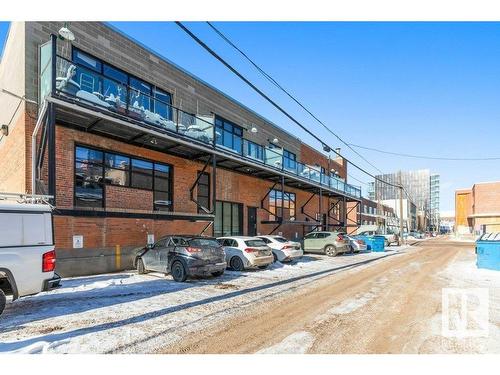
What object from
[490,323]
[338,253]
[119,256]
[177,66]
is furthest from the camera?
[338,253]

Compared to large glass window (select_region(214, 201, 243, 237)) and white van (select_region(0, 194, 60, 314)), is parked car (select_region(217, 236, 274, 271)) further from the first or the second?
white van (select_region(0, 194, 60, 314))

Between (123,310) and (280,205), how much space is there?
19.6m

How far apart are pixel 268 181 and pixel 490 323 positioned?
18.5 m

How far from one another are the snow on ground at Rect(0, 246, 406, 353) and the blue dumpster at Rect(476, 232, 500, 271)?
30.5ft

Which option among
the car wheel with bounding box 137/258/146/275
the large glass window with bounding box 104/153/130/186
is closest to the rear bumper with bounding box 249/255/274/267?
the car wheel with bounding box 137/258/146/275

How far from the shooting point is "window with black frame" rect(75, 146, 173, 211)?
41.5 feet

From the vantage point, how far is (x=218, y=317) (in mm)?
6668

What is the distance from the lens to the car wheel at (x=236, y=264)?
44.1ft

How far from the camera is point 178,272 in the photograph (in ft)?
35.4

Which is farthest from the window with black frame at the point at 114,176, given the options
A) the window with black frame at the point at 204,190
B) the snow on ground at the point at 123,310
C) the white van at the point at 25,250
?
the white van at the point at 25,250

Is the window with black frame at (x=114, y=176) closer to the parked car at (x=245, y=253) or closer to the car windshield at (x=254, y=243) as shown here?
the parked car at (x=245, y=253)

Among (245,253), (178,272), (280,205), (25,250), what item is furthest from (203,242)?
(280,205)
